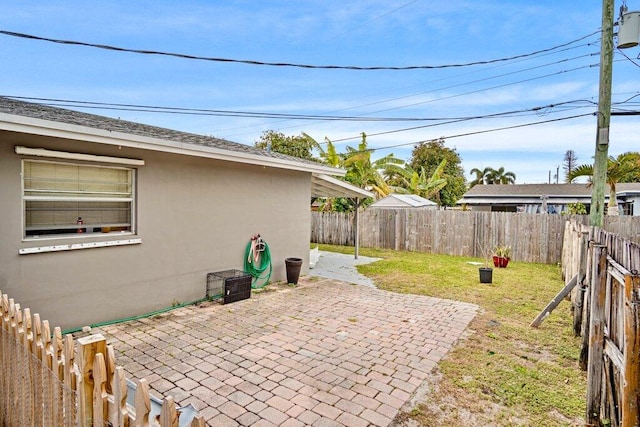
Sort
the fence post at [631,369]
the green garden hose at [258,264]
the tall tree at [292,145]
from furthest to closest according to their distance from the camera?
1. the tall tree at [292,145]
2. the green garden hose at [258,264]
3. the fence post at [631,369]

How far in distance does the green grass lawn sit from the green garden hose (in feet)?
9.05

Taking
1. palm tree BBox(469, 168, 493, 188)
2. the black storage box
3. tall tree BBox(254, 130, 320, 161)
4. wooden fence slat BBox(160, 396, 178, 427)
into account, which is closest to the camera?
wooden fence slat BBox(160, 396, 178, 427)

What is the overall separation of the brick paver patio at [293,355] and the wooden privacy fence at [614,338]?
1612 mm

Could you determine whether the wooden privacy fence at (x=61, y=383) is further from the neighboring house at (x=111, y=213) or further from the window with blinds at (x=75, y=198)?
the window with blinds at (x=75, y=198)

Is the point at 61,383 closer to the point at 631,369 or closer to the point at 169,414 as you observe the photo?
the point at 169,414

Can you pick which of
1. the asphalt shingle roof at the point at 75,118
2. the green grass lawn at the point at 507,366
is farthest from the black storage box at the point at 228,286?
the green grass lawn at the point at 507,366

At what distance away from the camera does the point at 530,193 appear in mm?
26469

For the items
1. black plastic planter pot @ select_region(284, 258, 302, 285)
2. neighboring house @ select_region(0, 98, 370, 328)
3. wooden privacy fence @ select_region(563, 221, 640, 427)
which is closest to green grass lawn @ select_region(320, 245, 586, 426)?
wooden privacy fence @ select_region(563, 221, 640, 427)

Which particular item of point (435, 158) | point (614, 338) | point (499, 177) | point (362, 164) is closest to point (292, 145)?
point (362, 164)

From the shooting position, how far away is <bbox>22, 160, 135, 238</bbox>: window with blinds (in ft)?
16.5

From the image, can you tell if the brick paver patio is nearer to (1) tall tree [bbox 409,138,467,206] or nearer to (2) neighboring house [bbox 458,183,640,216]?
(2) neighboring house [bbox 458,183,640,216]

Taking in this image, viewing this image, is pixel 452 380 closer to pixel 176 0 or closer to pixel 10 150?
pixel 10 150

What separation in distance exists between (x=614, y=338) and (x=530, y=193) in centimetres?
2699

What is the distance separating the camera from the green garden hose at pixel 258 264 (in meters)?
8.02
